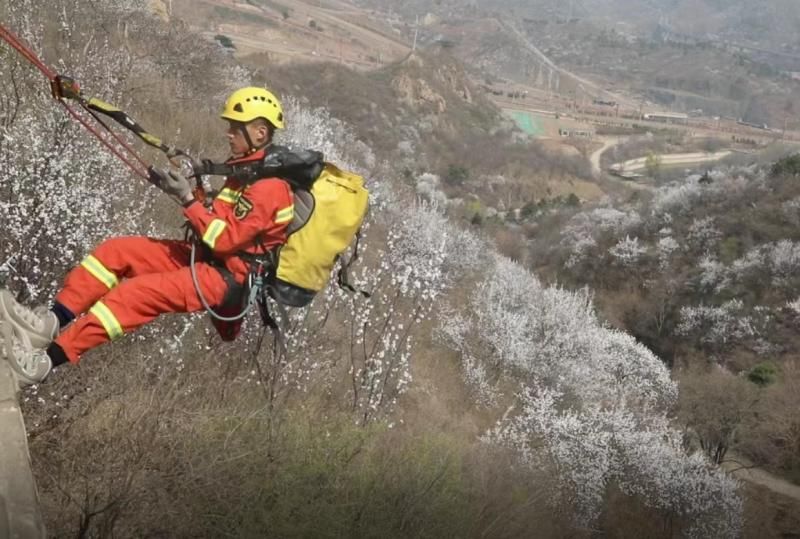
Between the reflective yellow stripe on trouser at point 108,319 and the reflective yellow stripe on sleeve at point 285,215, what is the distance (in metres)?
1.08

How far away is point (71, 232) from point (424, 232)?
2402 cm

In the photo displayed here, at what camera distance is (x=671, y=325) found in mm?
40500

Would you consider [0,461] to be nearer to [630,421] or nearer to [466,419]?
[466,419]

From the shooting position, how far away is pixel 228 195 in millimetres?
4242

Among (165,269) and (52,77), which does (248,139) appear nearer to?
(165,269)

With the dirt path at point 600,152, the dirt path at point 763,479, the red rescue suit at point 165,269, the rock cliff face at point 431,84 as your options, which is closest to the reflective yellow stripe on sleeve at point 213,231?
the red rescue suit at point 165,269

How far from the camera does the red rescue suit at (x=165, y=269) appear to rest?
148 inches

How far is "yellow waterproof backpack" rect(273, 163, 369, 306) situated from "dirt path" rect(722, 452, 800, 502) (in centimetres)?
2624

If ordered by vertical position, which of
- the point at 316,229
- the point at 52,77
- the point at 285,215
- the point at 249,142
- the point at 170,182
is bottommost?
the point at 316,229

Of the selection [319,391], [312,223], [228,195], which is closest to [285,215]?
[312,223]

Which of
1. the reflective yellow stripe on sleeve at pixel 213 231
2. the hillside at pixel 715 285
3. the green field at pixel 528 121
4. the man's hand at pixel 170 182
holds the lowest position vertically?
the green field at pixel 528 121

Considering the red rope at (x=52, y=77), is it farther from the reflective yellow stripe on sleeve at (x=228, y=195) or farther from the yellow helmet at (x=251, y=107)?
the yellow helmet at (x=251, y=107)

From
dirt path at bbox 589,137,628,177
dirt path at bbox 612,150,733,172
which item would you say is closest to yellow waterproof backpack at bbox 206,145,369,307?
dirt path at bbox 589,137,628,177

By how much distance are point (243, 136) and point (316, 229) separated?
742 millimetres
